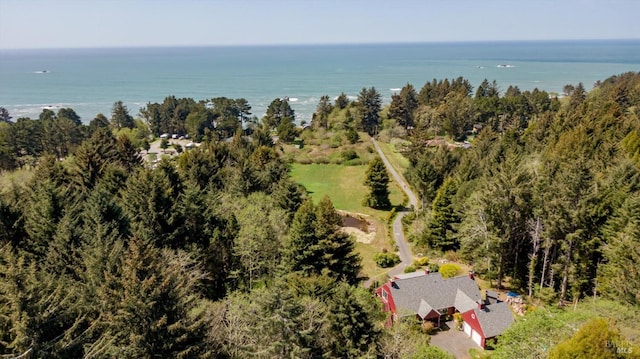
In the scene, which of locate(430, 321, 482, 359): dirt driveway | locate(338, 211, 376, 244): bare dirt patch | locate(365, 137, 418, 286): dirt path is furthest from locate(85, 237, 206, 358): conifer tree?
locate(338, 211, 376, 244): bare dirt patch

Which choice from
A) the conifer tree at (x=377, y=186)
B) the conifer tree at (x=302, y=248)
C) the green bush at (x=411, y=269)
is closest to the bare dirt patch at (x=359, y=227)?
the conifer tree at (x=377, y=186)

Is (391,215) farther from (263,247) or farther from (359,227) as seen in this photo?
(263,247)

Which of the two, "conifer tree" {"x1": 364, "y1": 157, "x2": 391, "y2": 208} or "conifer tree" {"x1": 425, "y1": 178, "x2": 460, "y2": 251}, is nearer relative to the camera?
"conifer tree" {"x1": 425, "y1": 178, "x2": 460, "y2": 251}

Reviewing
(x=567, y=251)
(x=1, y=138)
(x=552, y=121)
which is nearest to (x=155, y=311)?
(x=567, y=251)

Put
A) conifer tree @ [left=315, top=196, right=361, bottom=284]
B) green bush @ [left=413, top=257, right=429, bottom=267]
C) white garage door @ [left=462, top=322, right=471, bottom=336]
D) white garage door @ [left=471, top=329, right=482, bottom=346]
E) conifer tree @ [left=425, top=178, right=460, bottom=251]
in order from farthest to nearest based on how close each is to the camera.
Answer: conifer tree @ [left=425, top=178, right=460, bottom=251]
green bush @ [left=413, top=257, right=429, bottom=267]
conifer tree @ [left=315, top=196, right=361, bottom=284]
white garage door @ [left=462, top=322, right=471, bottom=336]
white garage door @ [left=471, top=329, right=482, bottom=346]

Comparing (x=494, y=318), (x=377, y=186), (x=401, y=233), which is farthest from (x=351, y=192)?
(x=494, y=318)

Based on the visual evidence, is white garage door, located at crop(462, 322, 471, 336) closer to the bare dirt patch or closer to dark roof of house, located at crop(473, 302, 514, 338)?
dark roof of house, located at crop(473, 302, 514, 338)
